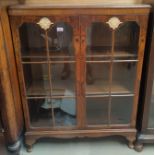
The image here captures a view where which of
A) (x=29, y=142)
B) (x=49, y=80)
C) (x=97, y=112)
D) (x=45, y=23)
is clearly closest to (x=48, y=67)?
(x=49, y=80)

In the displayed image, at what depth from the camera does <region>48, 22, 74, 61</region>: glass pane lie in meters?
1.37

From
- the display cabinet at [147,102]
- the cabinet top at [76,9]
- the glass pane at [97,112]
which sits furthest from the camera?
the glass pane at [97,112]

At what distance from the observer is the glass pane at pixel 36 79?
1.49 meters

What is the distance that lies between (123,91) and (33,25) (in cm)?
75

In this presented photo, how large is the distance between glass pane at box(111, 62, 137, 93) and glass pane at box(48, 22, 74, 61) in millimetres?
321

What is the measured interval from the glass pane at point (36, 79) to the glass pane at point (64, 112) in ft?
0.39

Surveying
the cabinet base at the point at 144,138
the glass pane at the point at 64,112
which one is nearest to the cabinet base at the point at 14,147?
the glass pane at the point at 64,112

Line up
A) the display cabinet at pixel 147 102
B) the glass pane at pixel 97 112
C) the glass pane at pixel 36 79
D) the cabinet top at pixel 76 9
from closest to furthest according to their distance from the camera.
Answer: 1. the cabinet top at pixel 76 9
2. the display cabinet at pixel 147 102
3. the glass pane at pixel 36 79
4. the glass pane at pixel 97 112

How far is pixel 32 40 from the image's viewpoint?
1.43m

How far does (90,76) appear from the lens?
1.52m

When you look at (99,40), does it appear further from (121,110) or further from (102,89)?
(121,110)

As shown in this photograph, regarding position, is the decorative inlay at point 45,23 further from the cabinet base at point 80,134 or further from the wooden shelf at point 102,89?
the cabinet base at point 80,134

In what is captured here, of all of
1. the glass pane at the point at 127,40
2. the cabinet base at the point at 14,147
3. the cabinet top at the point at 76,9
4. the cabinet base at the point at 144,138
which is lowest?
the cabinet base at the point at 144,138

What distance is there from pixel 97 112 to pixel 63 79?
36 centimetres
